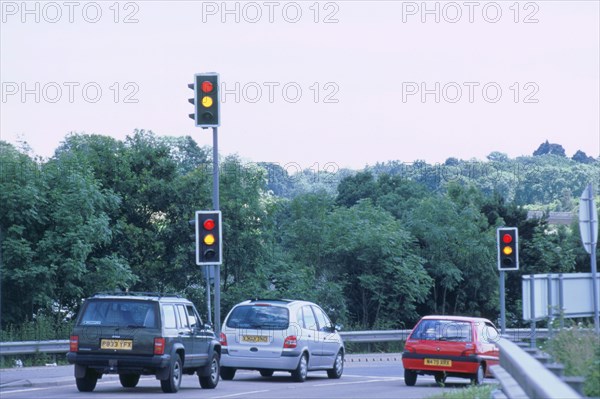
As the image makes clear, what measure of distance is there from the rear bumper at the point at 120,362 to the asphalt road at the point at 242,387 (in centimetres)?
43

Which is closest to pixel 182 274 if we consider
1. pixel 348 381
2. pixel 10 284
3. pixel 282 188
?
pixel 10 284

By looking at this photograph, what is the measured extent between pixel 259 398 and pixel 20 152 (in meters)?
26.6

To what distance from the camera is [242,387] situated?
22.6m

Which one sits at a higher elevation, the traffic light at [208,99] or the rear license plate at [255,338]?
the traffic light at [208,99]

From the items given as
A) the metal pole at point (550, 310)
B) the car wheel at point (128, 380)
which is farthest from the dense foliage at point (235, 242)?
the metal pole at point (550, 310)

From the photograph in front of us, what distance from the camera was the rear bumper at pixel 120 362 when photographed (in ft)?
64.3

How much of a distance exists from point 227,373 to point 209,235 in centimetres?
295

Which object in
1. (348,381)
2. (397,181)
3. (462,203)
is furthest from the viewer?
(397,181)

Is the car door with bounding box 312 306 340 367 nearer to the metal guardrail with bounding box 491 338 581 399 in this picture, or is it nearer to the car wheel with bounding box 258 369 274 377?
the car wheel with bounding box 258 369 274 377

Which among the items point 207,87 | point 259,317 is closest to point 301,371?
point 259,317

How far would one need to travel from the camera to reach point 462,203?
227ft

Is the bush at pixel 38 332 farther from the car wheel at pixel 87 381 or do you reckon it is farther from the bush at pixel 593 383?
the bush at pixel 593 383

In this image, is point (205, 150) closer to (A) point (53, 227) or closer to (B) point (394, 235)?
(B) point (394, 235)

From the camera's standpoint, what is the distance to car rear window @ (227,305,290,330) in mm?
24469
